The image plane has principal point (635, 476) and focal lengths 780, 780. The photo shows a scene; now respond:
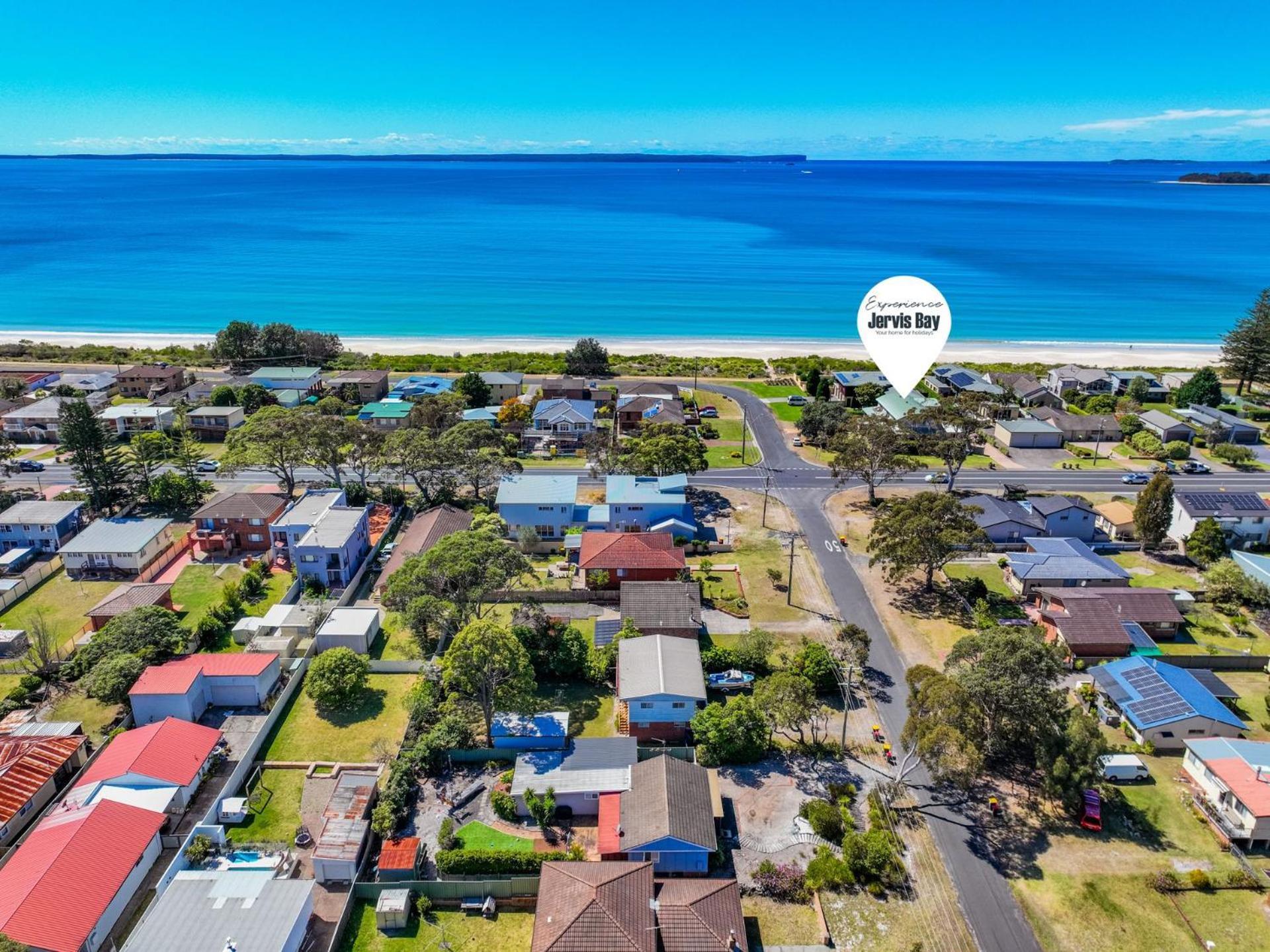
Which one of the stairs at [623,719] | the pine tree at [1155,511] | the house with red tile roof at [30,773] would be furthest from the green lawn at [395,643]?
the pine tree at [1155,511]

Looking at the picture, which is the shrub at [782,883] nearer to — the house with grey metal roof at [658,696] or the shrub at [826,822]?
the shrub at [826,822]

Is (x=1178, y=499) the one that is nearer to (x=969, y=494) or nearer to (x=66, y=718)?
(x=969, y=494)

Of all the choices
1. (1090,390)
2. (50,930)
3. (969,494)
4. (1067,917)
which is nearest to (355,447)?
(50,930)

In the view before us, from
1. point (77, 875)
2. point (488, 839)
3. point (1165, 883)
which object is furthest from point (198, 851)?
point (1165, 883)

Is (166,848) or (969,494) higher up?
(969,494)

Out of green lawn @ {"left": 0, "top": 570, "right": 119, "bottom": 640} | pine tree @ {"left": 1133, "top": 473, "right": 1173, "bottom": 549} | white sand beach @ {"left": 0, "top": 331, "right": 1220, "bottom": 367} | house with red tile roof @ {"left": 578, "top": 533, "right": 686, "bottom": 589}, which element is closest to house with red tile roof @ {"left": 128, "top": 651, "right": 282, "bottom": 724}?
green lawn @ {"left": 0, "top": 570, "right": 119, "bottom": 640}
